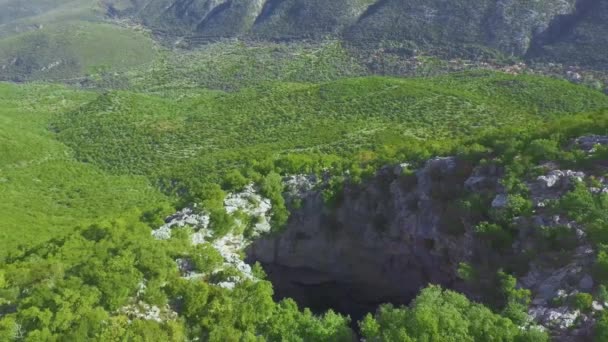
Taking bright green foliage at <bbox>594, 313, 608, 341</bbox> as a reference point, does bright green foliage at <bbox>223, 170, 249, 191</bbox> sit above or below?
below

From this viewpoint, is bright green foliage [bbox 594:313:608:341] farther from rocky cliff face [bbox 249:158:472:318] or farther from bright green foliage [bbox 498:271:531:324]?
rocky cliff face [bbox 249:158:472:318]

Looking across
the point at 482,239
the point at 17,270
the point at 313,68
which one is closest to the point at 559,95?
the point at 482,239

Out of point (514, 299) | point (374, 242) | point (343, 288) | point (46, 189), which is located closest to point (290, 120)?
point (46, 189)

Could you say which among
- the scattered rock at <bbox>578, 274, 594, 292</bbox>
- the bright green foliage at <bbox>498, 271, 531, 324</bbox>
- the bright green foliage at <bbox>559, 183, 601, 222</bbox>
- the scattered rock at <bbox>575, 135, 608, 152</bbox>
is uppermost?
the scattered rock at <bbox>575, 135, 608, 152</bbox>

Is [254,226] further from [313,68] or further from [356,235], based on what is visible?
[313,68]

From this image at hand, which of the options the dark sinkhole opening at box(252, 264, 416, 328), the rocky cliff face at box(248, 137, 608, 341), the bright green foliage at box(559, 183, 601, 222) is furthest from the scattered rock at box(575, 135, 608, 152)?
the dark sinkhole opening at box(252, 264, 416, 328)

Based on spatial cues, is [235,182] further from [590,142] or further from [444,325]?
[590,142]
